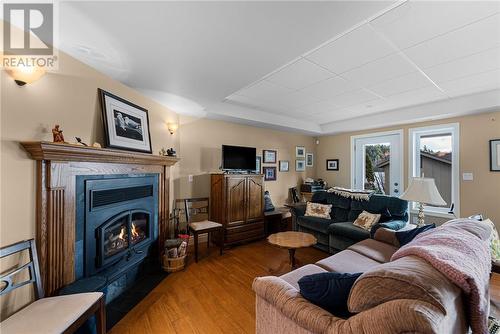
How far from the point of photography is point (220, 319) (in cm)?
187

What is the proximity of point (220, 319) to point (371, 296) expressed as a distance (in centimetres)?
151

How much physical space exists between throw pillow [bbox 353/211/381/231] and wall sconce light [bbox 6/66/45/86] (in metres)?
3.95

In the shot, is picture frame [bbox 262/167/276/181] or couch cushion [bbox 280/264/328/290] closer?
couch cushion [bbox 280/264/328/290]

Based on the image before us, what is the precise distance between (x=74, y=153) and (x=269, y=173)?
3.72 meters

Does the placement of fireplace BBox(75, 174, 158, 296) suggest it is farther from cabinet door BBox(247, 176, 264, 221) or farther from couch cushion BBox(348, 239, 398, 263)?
couch cushion BBox(348, 239, 398, 263)

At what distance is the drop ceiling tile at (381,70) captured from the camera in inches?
86.1

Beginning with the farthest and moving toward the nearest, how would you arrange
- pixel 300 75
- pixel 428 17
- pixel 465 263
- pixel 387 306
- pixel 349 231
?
pixel 349 231, pixel 300 75, pixel 428 17, pixel 465 263, pixel 387 306

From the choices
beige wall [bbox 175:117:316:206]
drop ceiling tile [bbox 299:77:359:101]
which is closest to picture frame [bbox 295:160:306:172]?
beige wall [bbox 175:117:316:206]

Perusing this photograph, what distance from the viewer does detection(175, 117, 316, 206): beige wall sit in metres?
3.74

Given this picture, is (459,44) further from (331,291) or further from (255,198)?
(255,198)

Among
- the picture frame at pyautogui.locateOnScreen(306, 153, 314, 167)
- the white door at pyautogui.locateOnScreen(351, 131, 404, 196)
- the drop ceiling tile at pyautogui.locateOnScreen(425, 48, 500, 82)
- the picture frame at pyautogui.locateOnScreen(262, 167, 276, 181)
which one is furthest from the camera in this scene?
the picture frame at pyautogui.locateOnScreen(306, 153, 314, 167)

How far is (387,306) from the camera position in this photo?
2.67ft

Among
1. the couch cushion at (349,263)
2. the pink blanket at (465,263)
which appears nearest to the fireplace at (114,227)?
the couch cushion at (349,263)

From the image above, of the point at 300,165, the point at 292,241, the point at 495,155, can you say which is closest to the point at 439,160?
the point at 495,155
